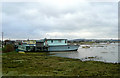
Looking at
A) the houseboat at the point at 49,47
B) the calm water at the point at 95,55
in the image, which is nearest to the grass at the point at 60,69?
the calm water at the point at 95,55

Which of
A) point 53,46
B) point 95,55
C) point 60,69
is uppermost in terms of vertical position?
point 53,46

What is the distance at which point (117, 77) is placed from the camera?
33.3 feet

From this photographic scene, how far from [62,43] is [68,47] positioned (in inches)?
137

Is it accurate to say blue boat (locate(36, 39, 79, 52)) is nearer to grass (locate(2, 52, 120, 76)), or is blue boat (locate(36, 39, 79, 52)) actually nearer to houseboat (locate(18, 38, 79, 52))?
houseboat (locate(18, 38, 79, 52))

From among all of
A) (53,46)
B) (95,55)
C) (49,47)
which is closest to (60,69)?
(95,55)

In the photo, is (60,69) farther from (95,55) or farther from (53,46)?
(53,46)

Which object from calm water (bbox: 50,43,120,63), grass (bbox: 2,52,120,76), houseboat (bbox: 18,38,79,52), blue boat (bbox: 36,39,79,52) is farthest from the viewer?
blue boat (bbox: 36,39,79,52)

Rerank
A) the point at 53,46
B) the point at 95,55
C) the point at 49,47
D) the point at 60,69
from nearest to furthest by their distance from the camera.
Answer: the point at 60,69
the point at 95,55
the point at 53,46
the point at 49,47

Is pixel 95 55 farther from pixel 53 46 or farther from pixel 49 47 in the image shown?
pixel 49 47

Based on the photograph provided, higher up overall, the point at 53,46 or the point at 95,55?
the point at 53,46

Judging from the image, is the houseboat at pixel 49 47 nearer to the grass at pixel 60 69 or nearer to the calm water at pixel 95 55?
the calm water at pixel 95 55

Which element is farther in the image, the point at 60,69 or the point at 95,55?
the point at 95,55

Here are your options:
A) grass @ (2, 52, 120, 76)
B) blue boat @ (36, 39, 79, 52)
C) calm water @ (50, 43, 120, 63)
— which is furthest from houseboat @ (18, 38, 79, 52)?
grass @ (2, 52, 120, 76)

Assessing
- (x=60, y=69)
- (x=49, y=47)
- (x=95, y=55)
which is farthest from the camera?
(x=49, y=47)
